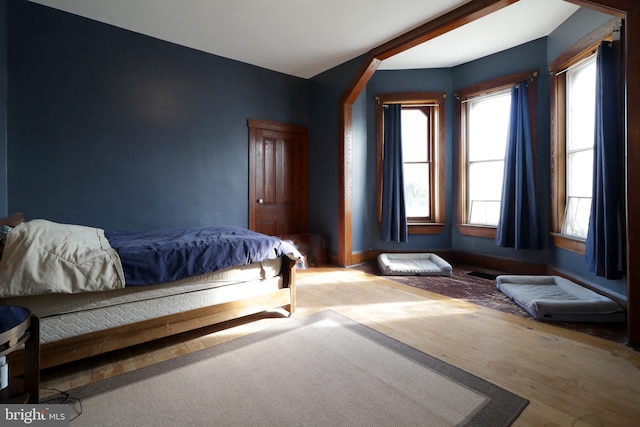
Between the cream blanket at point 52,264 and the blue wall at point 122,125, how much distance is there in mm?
1477

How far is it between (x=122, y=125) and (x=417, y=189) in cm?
401

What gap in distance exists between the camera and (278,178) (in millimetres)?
4945

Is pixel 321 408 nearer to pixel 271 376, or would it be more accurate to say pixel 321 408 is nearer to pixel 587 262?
pixel 271 376

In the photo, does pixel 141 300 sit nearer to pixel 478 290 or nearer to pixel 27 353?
pixel 27 353

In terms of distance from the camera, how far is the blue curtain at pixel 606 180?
2.77 metres

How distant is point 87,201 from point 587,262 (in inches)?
196

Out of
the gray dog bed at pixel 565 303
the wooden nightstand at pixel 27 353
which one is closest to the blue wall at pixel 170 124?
the gray dog bed at pixel 565 303

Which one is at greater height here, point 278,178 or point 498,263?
point 278,178

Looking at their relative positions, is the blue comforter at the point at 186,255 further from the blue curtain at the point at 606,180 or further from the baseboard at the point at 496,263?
the blue curtain at the point at 606,180

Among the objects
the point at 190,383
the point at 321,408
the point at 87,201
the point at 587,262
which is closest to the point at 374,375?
the point at 321,408

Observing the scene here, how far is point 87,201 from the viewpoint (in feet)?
11.3

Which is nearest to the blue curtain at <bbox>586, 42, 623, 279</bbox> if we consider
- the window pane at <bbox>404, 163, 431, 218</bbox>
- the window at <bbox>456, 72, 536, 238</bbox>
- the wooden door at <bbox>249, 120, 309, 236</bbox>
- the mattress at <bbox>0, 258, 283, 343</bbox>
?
the window at <bbox>456, 72, 536, 238</bbox>

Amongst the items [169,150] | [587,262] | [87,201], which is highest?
[169,150]

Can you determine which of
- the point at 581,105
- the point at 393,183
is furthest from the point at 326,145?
the point at 581,105
